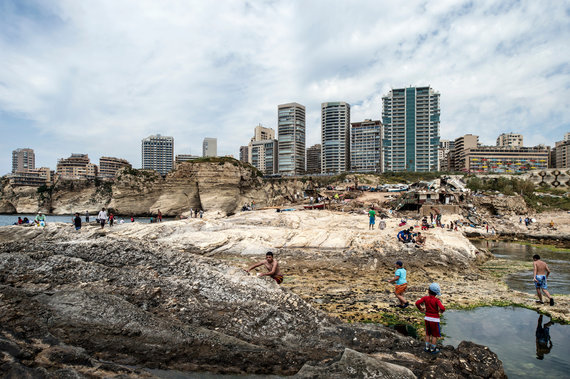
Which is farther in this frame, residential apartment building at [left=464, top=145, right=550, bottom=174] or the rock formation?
residential apartment building at [left=464, top=145, right=550, bottom=174]

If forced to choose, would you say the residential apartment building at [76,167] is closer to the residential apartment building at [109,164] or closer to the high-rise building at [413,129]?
the residential apartment building at [109,164]

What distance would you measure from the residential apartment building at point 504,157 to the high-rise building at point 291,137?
7352 cm

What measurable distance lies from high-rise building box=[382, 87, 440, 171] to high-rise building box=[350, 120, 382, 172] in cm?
1355

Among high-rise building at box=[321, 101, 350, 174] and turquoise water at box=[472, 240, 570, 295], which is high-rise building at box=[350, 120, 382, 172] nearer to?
high-rise building at box=[321, 101, 350, 174]

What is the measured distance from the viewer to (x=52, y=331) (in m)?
6.80

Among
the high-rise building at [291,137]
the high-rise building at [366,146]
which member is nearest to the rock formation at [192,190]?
the high-rise building at [366,146]

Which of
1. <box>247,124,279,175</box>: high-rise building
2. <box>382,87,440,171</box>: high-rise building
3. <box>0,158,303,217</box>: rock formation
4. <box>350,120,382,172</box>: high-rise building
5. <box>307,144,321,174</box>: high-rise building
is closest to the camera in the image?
<box>0,158,303,217</box>: rock formation

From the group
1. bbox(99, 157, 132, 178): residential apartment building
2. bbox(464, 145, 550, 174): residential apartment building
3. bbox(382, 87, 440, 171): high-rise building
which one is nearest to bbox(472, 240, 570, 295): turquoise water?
bbox(382, 87, 440, 171): high-rise building

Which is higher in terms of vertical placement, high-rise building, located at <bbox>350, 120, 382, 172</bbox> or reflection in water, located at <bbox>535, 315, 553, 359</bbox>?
high-rise building, located at <bbox>350, 120, 382, 172</bbox>

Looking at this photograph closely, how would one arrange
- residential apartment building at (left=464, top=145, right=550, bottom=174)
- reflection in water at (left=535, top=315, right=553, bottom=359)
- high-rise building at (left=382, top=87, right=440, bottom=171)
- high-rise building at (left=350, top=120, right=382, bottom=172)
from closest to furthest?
reflection in water at (left=535, top=315, right=553, bottom=359) < high-rise building at (left=382, top=87, right=440, bottom=171) < residential apartment building at (left=464, top=145, right=550, bottom=174) < high-rise building at (left=350, top=120, right=382, bottom=172)

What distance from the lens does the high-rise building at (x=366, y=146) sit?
13750 centimetres


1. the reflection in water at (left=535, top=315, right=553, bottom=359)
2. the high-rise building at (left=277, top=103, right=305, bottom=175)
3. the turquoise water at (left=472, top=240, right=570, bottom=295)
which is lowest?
the turquoise water at (left=472, top=240, right=570, bottom=295)

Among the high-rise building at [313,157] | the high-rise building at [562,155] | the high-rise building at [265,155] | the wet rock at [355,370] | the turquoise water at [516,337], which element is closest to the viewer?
the wet rock at [355,370]

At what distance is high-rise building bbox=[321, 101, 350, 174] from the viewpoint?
146 m
